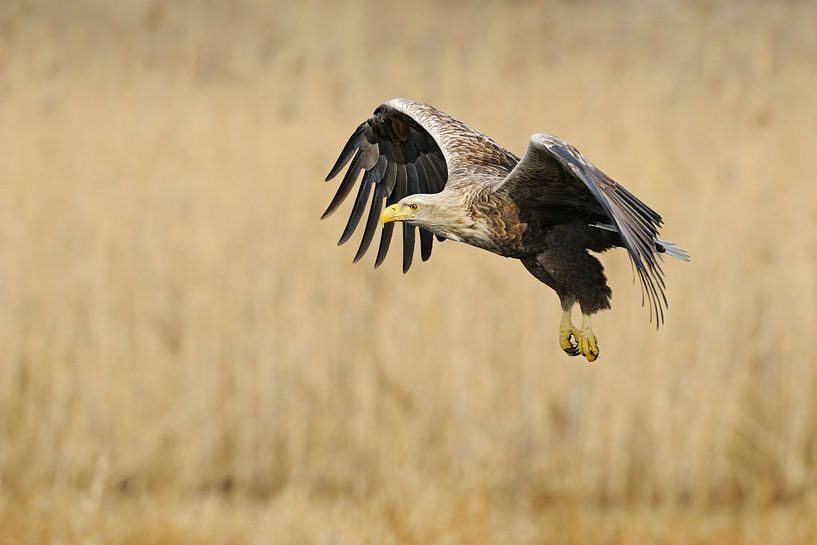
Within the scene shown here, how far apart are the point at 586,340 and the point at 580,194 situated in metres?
0.23

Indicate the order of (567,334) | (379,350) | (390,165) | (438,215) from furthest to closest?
1. (379,350)
2. (390,165)
3. (567,334)
4. (438,215)

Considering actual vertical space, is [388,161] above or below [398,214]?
above

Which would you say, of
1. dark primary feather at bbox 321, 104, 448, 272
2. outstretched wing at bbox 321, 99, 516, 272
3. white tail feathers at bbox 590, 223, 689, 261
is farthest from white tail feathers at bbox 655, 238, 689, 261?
dark primary feather at bbox 321, 104, 448, 272

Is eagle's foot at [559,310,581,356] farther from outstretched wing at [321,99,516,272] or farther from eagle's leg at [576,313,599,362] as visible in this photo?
outstretched wing at [321,99,516,272]

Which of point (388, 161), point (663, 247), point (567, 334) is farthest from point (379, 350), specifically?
point (663, 247)

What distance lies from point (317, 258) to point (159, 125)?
1.44 m

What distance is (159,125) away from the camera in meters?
7.85

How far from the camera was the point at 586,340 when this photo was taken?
195 centimetres

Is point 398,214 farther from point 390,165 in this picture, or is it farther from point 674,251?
point 390,165

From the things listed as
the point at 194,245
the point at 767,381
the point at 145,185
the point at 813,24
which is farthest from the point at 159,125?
the point at 813,24

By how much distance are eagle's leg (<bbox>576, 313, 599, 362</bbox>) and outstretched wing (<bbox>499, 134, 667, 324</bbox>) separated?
0.11 m

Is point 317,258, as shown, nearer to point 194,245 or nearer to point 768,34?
point 194,245

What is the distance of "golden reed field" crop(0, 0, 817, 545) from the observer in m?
6.93

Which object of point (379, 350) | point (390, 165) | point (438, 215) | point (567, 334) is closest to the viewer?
point (438, 215)
